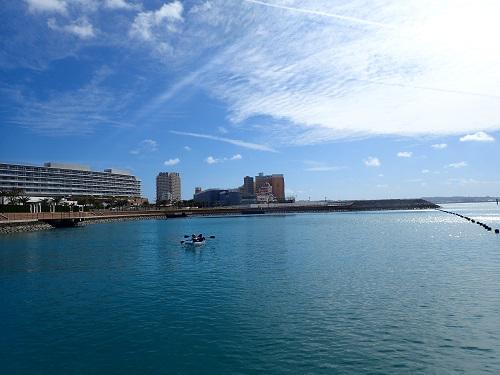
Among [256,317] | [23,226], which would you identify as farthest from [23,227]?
[256,317]

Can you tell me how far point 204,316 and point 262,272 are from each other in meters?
11.8

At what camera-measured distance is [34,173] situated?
185 metres

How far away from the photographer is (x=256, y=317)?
19484 millimetres

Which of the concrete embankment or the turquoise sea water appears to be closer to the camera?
the turquoise sea water

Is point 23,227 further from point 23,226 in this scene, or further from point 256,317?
point 256,317

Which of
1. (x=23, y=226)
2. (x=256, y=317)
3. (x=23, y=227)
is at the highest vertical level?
(x=23, y=226)

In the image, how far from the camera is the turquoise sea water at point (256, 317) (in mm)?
14383

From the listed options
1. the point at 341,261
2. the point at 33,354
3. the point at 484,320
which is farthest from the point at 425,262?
the point at 33,354

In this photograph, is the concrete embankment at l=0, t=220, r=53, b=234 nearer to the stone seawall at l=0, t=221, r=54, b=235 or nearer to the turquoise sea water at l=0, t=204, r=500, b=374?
the stone seawall at l=0, t=221, r=54, b=235

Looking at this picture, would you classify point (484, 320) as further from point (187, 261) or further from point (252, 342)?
point (187, 261)

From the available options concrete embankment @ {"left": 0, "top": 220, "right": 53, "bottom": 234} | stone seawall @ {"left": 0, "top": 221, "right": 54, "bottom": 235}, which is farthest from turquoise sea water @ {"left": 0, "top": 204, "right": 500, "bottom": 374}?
concrete embankment @ {"left": 0, "top": 220, "right": 53, "bottom": 234}

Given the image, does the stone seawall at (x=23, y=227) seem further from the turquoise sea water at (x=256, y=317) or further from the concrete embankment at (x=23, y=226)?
the turquoise sea water at (x=256, y=317)

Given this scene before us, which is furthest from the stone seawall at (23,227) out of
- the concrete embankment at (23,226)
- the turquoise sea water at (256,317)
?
the turquoise sea water at (256,317)

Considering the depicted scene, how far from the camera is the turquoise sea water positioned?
14383 mm
